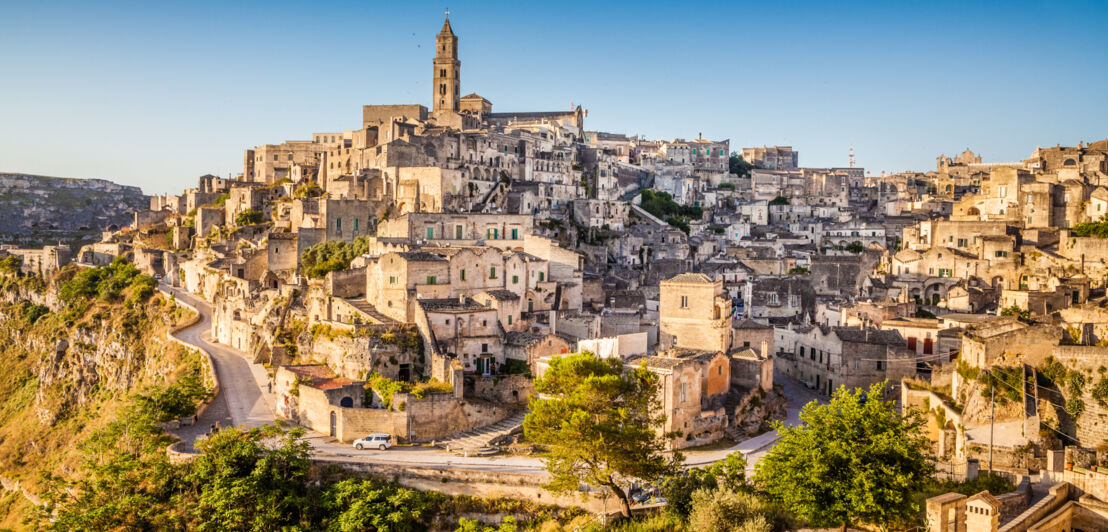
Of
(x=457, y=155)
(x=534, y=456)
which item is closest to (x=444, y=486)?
(x=534, y=456)

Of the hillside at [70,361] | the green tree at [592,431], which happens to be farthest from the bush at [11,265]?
the green tree at [592,431]

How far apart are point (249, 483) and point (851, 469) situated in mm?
18100

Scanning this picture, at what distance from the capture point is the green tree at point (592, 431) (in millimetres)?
24656

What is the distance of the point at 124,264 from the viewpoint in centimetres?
6419

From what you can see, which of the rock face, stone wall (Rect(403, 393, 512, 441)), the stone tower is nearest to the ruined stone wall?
stone wall (Rect(403, 393, 512, 441))

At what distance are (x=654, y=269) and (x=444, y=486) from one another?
3355 cm

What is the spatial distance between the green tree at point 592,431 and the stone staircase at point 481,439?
3979 millimetres

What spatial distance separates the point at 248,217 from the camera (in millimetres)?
60156

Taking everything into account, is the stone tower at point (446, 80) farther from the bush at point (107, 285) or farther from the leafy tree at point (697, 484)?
the leafy tree at point (697, 484)

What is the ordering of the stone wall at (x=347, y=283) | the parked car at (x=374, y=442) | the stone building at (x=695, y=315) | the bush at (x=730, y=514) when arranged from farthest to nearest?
the stone wall at (x=347, y=283) → the stone building at (x=695, y=315) → the parked car at (x=374, y=442) → the bush at (x=730, y=514)

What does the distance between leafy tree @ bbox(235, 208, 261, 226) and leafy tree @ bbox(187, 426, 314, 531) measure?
35.2 m

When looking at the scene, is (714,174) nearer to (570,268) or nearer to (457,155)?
(457,155)

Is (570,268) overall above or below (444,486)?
above

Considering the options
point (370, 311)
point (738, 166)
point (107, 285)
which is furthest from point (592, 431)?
point (738, 166)
